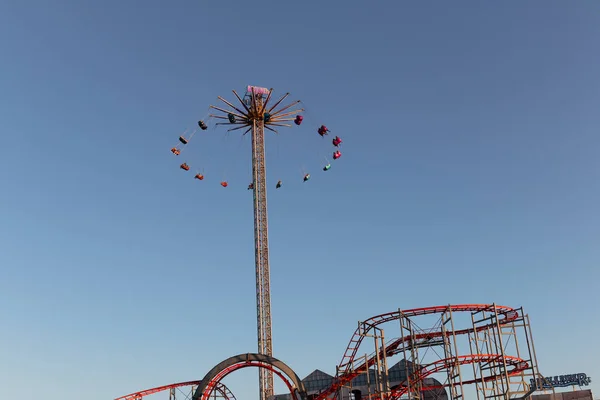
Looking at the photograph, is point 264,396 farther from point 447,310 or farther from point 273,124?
point 273,124

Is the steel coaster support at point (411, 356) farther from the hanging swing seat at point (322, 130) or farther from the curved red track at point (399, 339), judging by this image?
the hanging swing seat at point (322, 130)

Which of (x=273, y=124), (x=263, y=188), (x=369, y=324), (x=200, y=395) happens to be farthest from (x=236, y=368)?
(x=273, y=124)

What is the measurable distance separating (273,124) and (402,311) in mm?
36595

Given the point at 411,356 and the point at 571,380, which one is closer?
the point at 411,356

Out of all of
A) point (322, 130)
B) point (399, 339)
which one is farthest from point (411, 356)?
point (322, 130)

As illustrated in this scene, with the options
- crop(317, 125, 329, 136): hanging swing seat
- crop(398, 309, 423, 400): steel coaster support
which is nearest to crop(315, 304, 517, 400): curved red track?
crop(398, 309, 423, 400): steel coaster support

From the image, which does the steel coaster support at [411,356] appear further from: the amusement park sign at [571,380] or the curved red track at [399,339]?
the amusement park sign at [571,380]

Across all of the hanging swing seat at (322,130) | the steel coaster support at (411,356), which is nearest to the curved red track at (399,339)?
the steel coaster support at (411,356)

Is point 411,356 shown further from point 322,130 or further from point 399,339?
point 322,130

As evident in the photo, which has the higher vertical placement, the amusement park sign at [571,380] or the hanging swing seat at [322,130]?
the hanging swing seat at [322,130]

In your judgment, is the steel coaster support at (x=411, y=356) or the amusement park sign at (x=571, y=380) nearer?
the steel coaster support at (x=411, y=356)

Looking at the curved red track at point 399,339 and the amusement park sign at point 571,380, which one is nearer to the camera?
the curved red track at point 399,339

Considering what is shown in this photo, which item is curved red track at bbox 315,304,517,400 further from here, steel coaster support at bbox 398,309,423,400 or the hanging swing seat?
the hanging swing seat

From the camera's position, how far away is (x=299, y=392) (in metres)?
45.9
